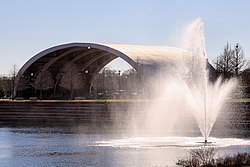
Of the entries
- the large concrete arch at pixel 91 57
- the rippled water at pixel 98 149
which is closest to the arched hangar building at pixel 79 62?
the large concrete arch at pixel 91 57

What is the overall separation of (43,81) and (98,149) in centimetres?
5448

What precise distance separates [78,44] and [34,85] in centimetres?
1031

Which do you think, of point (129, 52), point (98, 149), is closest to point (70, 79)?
point (129, 52)

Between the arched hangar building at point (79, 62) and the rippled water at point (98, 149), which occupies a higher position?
the arched hangar building at point (79, 62)

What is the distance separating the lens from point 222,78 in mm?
70875

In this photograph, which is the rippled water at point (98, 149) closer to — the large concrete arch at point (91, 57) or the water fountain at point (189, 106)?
the water fountain at point (189, 106)

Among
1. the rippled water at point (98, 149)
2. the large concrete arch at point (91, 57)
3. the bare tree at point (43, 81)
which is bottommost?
the rippled water at point (98, 149)

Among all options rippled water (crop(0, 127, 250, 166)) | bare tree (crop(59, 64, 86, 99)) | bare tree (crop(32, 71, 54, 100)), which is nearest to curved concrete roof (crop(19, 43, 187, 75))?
bare tree (crop(32, 71, 54, 100))

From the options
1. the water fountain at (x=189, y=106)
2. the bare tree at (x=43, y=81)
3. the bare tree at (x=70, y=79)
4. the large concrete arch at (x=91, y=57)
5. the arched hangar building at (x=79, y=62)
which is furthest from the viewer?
the bare tree at (x=70, y=79)

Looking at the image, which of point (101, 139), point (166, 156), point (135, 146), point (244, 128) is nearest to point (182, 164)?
point (166, 156)

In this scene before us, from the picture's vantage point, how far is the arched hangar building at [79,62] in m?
78.3

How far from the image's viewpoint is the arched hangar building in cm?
7831

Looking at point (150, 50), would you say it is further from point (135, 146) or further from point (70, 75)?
point (135, 146)

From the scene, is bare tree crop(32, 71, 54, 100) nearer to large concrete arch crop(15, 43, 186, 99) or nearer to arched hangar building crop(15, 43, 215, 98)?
arched hangar building crop(15, 43, 215, 98)
